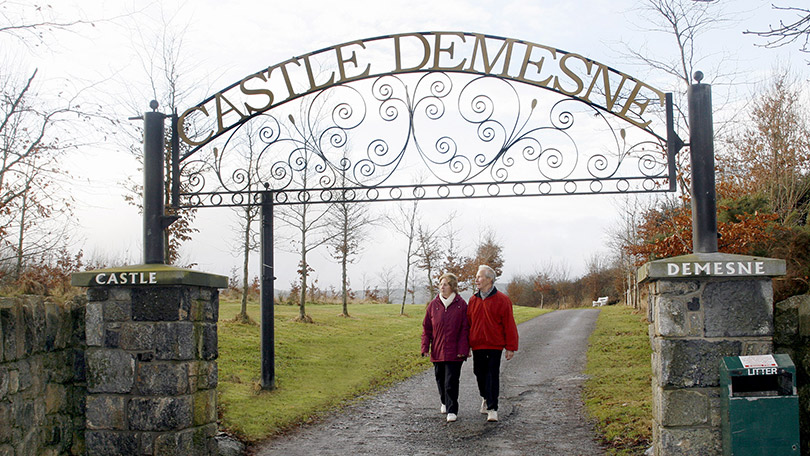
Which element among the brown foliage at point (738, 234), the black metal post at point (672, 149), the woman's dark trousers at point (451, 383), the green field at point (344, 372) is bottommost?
the green field at point (344, 372)

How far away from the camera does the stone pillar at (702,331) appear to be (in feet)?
16.6

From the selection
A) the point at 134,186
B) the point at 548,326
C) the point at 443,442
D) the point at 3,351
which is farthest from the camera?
the point at 548,326

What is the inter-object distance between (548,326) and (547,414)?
525 inches

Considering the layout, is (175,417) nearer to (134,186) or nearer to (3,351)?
(3,351)

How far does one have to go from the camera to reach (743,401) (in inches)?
188

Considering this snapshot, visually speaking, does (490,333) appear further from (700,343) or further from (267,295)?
(267,295)

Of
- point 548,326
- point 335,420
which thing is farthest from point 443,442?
point 548,326

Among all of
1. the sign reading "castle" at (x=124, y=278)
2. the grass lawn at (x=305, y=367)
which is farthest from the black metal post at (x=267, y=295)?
the sign reading "castle" at (x=124, y=278)

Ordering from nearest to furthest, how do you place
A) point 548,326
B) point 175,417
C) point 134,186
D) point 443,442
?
point 175,417, point 443,442, point 134,186, point 548,326

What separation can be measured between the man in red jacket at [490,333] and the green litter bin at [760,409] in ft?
9.05

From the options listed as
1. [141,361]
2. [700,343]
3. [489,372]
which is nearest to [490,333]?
[489,372]

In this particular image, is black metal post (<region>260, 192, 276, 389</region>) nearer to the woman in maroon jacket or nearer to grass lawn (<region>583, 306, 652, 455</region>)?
the woman in maroon jacket

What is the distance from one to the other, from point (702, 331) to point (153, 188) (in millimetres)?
5170

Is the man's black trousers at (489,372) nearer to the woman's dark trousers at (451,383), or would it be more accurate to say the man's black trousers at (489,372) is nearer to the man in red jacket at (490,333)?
the man in red jacket at (490,333)
